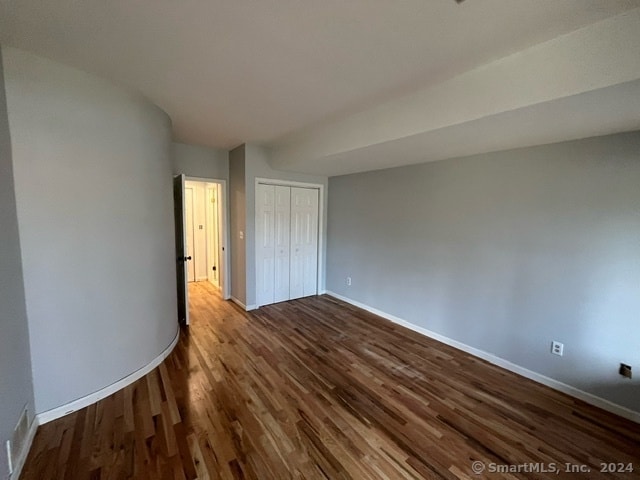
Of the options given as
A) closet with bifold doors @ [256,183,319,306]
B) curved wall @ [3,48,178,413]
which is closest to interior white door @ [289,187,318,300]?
closet with bifold doors @ [256,183,319,306]

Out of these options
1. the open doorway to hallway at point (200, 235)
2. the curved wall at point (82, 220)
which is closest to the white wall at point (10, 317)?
the curved wall at point (82, 220)

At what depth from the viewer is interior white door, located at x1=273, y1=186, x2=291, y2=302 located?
438cm

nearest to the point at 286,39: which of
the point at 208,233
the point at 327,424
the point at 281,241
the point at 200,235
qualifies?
the point at 327,424

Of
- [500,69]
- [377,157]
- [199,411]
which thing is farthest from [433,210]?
[199,411]

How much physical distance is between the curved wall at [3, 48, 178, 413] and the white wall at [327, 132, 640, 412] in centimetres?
302

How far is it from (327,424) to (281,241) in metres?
2.94

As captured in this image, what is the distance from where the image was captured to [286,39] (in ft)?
5.07

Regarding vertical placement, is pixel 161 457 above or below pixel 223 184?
below

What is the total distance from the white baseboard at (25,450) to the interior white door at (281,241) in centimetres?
294

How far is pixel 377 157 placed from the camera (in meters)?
3.05

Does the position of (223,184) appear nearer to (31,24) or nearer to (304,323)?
(304,323)

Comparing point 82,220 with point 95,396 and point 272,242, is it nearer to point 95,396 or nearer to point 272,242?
point 95,396

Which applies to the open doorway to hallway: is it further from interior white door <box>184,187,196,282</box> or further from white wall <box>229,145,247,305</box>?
white wall <box>229,145,247,305</box>

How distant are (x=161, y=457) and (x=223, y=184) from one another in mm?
3516
